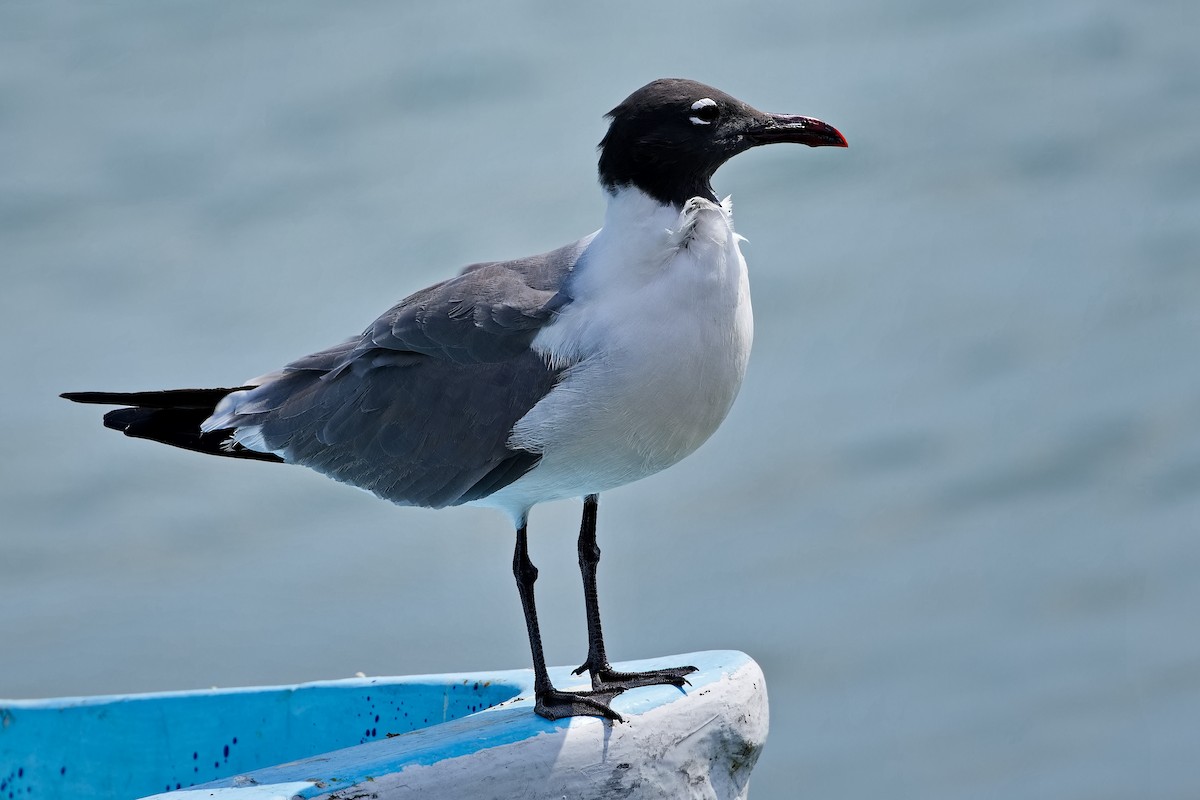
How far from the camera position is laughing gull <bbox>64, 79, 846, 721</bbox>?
125 inches

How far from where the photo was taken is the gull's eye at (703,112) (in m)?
3.19

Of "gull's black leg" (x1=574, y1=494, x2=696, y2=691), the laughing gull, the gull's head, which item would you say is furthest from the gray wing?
"gull's black leg" (x1=574, y1=494, x2=696, y2=691)

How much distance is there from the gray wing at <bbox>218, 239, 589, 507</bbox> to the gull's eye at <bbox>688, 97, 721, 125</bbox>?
380 mm

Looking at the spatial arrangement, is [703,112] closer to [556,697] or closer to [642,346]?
[642,346]

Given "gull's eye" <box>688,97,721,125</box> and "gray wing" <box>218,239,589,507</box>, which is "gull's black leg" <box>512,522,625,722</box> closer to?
"gray wing" <box>218,239,589,507</box>

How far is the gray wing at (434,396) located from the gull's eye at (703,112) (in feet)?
1.25

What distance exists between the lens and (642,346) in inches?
123

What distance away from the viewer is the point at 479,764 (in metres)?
3.06

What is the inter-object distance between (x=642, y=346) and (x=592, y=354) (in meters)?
0.10

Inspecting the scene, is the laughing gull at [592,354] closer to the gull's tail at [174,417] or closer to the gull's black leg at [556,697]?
the gull's black leg at [556,697]

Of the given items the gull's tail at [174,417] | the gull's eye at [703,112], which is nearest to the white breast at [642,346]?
the gull's eye at [703,112]

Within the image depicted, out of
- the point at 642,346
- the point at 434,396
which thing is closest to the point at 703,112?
the point at 642,346

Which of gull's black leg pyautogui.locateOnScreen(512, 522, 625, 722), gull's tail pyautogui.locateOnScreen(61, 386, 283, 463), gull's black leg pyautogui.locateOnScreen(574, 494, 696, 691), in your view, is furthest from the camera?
gull's tail pyautogui.locateOnScreen(61, 386, 283, 463)

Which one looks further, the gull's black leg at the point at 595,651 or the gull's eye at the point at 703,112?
the gull's black leg at the point at 595,651
